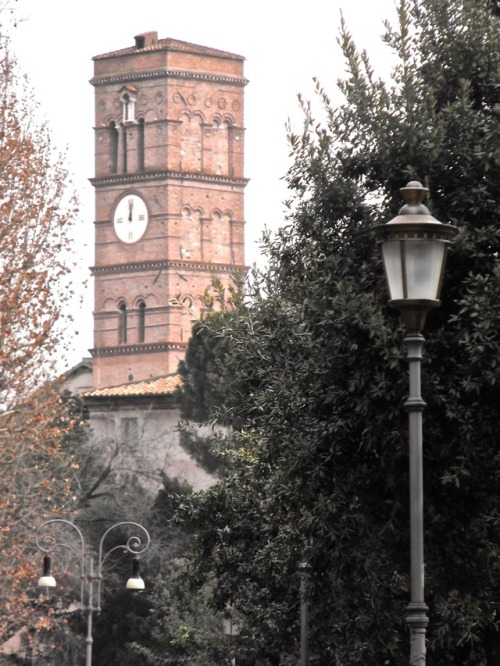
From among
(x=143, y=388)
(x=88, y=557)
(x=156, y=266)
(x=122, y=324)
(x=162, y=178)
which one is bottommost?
(x=88, y=557)

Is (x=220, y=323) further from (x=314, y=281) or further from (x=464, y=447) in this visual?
(x=464, y=447)

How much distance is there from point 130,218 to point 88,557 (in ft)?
143

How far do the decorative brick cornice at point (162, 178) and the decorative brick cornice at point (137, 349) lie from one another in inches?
349

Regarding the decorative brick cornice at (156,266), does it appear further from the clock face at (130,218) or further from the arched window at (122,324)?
the arched window at (122,324)

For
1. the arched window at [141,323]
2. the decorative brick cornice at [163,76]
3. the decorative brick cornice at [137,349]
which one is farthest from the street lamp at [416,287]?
the decorative brick cornice at [163,76]

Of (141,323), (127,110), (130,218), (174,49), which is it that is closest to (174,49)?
(174,49)

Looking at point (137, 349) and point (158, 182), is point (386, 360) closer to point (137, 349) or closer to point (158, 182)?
point (137, 349)

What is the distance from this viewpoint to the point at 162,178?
101 metres

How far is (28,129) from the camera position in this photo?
32.4 metres

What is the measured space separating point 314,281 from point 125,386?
72323 mm

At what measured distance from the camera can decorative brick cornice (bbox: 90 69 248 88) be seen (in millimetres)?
101000

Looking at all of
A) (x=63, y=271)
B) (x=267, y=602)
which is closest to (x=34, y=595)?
(x=63, y=271)

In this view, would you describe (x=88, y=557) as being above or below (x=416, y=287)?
below

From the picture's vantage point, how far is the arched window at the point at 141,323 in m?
100
